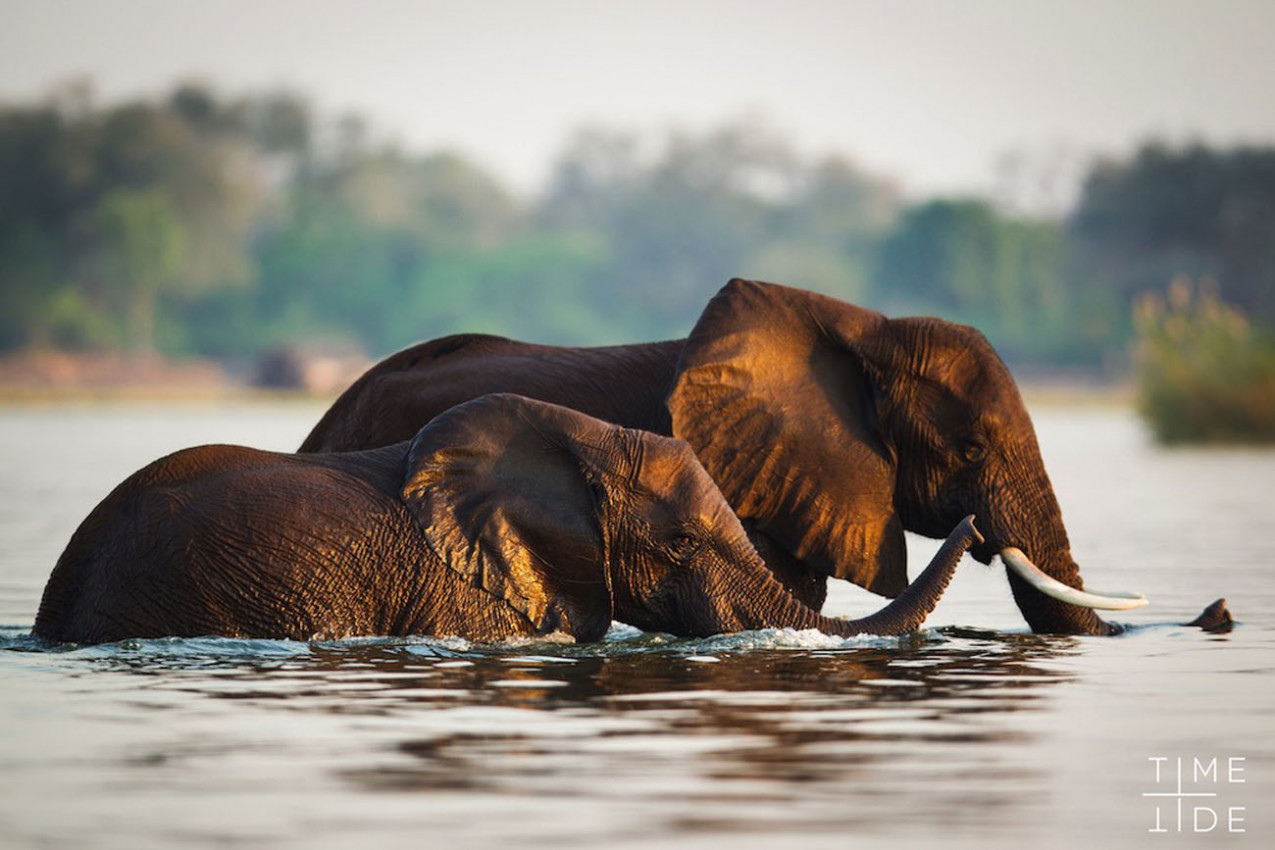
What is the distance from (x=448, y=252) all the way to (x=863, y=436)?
315 feet

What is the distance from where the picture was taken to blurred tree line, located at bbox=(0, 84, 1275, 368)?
89562 millimetres

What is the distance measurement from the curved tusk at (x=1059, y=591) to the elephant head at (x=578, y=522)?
1.09 metres

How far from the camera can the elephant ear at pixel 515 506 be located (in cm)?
914

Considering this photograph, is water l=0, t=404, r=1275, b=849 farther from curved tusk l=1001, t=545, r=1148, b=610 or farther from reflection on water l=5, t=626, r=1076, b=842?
curved tusk l=1001, t=545, r=1148, b=610

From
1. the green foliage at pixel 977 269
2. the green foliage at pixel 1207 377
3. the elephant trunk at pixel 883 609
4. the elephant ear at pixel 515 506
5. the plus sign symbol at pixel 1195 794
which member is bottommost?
the plus sign symbol at pixel 1195 794

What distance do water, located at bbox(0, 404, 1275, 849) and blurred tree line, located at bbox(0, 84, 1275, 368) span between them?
71.0 meters

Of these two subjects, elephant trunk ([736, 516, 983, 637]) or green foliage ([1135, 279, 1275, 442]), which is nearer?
elephant trunk ([736, 516, 983, 637])

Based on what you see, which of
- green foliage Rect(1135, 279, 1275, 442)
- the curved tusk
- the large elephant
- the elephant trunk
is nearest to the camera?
the elephant trunk

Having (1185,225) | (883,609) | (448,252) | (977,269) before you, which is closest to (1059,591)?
(883,609)

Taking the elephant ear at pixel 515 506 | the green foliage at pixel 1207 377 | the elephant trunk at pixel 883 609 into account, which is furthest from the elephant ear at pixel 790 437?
the green foliage at pixel 1207 377

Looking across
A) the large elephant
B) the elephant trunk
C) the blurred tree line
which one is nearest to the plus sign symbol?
the elephant trunk

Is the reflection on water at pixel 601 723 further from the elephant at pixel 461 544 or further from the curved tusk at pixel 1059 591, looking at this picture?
the curved tusk at pixel 1059 591

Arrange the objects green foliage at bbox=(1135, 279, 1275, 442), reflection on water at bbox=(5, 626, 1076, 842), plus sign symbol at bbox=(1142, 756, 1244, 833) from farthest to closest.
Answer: green foliage at bbox=(1135, 279, 1275, 442) → reflection on water at bbox=(5, 626, 1076, 842) → plus sign symbol at bbox=(1142, 756, 1244, 833)

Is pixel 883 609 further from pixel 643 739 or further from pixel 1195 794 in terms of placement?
pixel 1195 794
